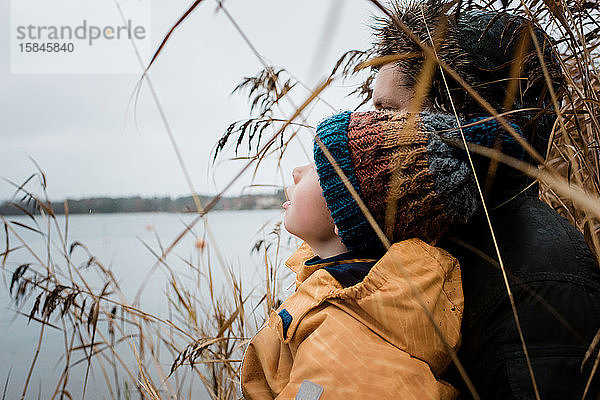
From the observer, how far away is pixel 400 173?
1041 mm

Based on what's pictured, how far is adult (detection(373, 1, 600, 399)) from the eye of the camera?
0.86m

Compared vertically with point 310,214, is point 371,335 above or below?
below

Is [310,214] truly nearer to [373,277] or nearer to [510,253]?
[373,277]

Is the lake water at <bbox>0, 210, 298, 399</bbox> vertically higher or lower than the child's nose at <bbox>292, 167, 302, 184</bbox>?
lower

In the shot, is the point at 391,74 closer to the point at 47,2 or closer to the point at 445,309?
the point at 445,309

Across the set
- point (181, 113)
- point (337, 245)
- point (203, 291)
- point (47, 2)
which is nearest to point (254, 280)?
point (203, 291)

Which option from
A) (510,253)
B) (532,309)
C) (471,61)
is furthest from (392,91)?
(532,309)

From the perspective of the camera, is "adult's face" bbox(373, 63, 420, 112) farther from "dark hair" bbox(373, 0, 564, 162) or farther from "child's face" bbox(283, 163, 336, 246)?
"child's face" bbox(283, 163, 336, 246)

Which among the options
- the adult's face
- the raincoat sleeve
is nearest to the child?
the raincoat sleeve

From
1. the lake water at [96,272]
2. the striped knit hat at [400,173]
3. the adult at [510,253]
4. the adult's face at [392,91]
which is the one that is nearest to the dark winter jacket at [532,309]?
the adult at [510,253]

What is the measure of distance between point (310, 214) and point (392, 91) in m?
0.44

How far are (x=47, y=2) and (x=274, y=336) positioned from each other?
2.29 m

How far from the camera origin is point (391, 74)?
1330mm

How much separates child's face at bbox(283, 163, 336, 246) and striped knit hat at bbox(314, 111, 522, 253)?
0.18ft
